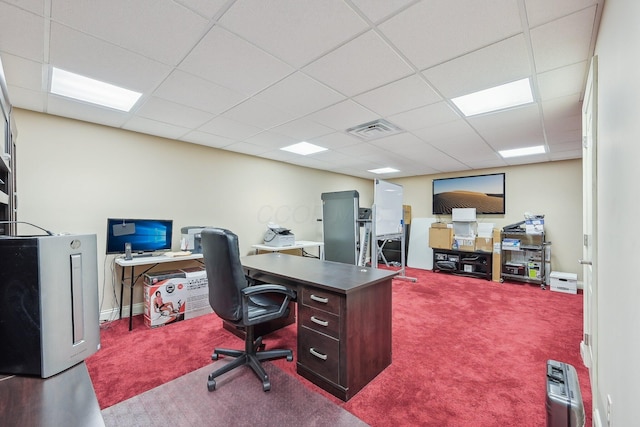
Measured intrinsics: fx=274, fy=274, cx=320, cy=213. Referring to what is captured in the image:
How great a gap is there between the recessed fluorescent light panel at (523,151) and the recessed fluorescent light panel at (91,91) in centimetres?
511

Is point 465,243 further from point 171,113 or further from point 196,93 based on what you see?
point 171,113

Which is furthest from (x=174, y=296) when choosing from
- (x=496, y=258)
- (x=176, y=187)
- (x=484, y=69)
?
(x=496, y=258)

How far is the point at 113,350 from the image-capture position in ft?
8.51

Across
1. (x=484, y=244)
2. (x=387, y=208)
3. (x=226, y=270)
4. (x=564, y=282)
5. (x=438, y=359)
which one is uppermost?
(x=387, y=208)

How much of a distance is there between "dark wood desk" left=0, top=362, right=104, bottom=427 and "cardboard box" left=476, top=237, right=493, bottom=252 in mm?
6302

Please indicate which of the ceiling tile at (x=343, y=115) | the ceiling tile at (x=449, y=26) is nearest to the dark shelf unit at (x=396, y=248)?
the ceiling tile at (x=343, y=115)

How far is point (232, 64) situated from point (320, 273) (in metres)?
1.76

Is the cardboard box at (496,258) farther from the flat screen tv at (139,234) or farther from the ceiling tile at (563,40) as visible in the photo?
the flat screen tv at (139,234)

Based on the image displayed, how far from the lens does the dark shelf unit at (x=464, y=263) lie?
5534mm

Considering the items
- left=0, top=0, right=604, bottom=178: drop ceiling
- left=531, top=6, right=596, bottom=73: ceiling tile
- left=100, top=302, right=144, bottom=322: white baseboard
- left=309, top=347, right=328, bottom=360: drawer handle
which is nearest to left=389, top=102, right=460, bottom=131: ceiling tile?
left=0, top=0, right=604, bottom=178: drop ceiling

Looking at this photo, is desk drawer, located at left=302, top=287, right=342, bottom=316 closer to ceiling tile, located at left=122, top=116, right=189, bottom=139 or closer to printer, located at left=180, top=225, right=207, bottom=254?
printer, located at left=180, top=225, right=207, bottom=254

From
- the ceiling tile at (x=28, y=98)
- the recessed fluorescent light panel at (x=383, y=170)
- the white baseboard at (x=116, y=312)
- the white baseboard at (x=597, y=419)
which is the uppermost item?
the ceiling tile at (x=28, y=98)

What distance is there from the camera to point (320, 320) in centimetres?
204

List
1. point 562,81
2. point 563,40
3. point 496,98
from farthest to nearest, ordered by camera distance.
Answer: point 496,98, point 562,81, point 563,40
